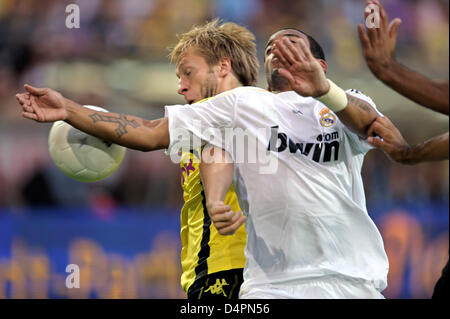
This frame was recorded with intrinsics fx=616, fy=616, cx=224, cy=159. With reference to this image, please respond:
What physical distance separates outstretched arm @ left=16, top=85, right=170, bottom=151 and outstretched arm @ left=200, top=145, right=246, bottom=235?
0.29 meters

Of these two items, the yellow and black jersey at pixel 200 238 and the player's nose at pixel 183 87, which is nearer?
the yellow and black jersey at pixel 200 238

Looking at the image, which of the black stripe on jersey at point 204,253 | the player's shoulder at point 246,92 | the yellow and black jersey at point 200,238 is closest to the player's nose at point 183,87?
the yellow and black jersey at point 200,238

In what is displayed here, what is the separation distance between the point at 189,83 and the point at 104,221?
4290mm

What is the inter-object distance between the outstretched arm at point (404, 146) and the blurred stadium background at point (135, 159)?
504cm

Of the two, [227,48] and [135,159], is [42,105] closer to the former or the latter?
[227,48]

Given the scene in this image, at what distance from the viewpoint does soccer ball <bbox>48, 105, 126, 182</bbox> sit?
158 inches

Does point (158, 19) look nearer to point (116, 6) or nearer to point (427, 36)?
point (116, 6)

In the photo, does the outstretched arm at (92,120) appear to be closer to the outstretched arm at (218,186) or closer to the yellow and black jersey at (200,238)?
the outstretched arm at (218,186)

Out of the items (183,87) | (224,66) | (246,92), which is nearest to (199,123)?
(246,92)

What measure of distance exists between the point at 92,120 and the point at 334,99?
141cm

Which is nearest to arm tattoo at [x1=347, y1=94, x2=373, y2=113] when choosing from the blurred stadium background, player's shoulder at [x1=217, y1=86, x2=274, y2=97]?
player's shoulder at [x1=217, y1=86, x2=274, y2=97]

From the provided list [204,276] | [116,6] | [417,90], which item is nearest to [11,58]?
A: [116,6]

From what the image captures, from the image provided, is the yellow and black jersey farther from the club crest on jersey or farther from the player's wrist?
the player's wrist

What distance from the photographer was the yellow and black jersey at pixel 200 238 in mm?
4203
